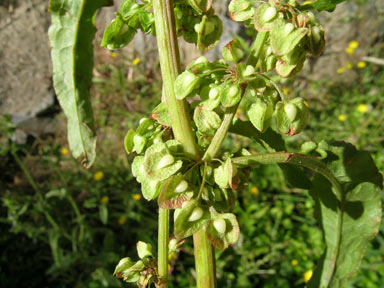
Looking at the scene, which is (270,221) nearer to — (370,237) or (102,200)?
(102,200)

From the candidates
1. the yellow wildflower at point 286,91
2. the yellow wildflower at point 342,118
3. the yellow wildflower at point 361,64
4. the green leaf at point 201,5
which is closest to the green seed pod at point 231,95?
the green leaf at point 201,5

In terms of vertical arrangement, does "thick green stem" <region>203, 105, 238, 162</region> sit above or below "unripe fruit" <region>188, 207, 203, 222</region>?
above

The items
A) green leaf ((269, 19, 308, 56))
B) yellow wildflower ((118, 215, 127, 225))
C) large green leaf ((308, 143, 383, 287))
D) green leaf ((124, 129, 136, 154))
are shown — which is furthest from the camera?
yellow wildflower ((118, 215, 127, 225))

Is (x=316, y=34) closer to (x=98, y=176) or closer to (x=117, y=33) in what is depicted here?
(x=117, y=33)

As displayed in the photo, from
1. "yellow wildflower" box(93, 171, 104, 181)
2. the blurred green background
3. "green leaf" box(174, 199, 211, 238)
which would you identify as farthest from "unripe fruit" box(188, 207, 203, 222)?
"yellow wildflower" box(93, 171, 104, 181)

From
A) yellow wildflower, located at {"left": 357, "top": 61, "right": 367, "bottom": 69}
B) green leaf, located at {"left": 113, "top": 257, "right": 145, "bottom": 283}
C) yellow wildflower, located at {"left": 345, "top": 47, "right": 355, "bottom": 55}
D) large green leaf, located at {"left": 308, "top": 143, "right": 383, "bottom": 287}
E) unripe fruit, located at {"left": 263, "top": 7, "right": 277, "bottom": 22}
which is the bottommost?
yellow wildflower, located at {"left": 357, "top": 61, "right": 367, "bottom": 69}

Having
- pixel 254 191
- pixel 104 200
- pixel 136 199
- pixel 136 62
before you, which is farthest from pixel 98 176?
pixel 136 62

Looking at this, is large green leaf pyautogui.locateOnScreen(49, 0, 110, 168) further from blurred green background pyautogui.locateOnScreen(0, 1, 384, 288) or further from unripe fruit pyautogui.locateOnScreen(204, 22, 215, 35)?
blurred green background pyautogui.locateOnScreen(0, 1, 384, 288)

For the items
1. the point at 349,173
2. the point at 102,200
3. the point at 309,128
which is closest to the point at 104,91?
the point at 102,200
